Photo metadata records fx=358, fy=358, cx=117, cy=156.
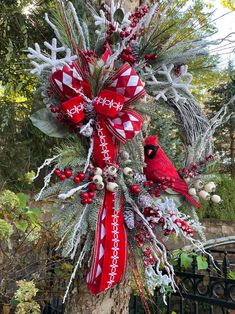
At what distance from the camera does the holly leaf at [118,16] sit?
4.16 ft

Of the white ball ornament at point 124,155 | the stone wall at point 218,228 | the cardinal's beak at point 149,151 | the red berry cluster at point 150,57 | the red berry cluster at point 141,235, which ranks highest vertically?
the stone wall at point 218,228

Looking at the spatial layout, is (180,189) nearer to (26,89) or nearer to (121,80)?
(121,80)

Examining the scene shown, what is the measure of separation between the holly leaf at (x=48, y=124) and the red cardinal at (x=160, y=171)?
1.00 ft

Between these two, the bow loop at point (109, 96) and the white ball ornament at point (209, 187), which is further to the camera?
the white ball ornament at point (209, 187)

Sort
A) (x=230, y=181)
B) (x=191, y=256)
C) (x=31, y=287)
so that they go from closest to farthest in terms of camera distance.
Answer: (x=31, y=287) → (x=191, y=256) → (x=230, y=181)

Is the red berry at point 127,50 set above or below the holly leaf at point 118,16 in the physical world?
below

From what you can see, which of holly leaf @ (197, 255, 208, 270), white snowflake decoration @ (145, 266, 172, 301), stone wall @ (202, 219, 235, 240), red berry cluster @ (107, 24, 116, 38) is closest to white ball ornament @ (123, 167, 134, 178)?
white snowflake decoration @ (145, 266, 172, 301)

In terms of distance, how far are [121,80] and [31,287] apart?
1.62 m

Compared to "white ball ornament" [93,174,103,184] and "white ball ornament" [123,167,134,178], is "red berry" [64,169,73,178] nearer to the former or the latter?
"white ball ornament" [93,174,103,184]

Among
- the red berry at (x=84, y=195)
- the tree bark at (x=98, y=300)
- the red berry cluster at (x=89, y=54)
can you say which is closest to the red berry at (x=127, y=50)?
the red berry cluster at (x=89, y=54)

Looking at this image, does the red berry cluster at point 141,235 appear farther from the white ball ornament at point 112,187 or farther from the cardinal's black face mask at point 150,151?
the cardinal's black face mask at point 150,151

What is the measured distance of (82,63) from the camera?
116 cm

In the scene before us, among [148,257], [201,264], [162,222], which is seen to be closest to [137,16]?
[162,222]

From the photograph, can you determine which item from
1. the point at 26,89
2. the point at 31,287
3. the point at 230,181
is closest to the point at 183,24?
the point at 31,287
